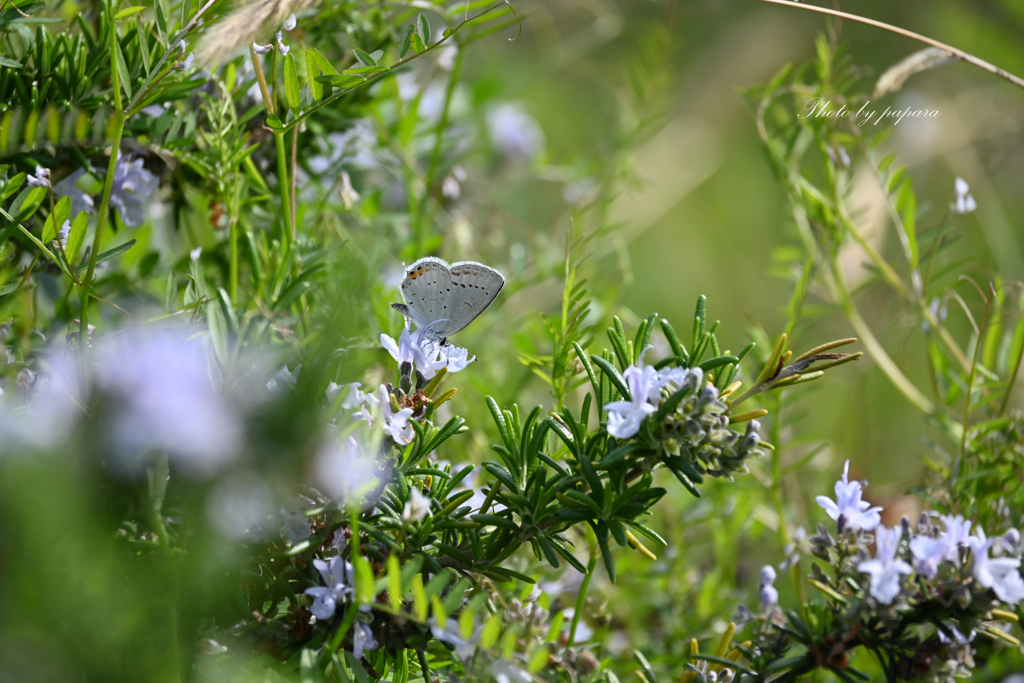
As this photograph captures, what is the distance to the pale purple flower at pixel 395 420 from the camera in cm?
56

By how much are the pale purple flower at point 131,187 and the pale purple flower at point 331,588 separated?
1.43ft

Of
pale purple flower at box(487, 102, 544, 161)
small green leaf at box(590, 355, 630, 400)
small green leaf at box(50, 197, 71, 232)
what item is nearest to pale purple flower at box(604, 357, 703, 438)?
small green leaf at box(590, 355, 630, 400)

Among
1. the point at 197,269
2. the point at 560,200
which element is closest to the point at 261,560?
the point at 197,269

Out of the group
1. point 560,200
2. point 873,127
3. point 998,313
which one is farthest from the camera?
point 560,200

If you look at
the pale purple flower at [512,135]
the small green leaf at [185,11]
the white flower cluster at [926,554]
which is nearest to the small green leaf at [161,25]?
the small green leaf at [185,11]

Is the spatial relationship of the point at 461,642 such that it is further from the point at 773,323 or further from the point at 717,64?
the point at 717,64

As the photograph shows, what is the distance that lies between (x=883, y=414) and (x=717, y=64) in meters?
1.45

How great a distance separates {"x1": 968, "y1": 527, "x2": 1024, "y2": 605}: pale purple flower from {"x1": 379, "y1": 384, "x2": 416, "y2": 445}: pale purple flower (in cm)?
41

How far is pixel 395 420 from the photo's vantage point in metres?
0.56

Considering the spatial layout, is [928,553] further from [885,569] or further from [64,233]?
[64,233]

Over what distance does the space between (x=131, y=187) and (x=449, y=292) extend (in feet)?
1.07

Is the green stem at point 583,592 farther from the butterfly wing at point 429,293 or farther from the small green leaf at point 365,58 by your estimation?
the small green leaf at point 365,58

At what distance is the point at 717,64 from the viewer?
104 inches

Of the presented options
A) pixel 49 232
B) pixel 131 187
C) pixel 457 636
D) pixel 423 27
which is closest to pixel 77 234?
pixel 49 232
